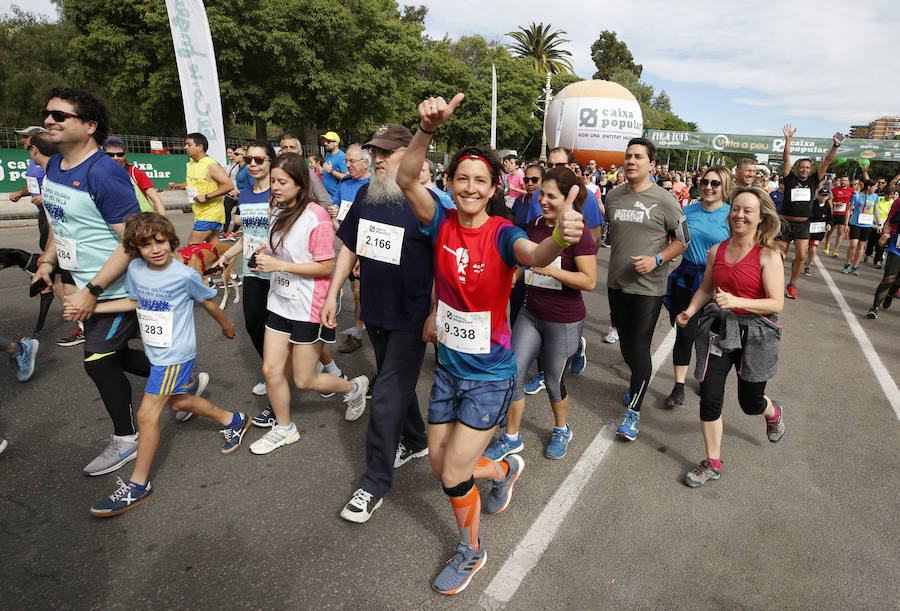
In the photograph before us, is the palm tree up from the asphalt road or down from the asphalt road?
up

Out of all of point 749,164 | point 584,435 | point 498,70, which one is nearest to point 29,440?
point 584,435

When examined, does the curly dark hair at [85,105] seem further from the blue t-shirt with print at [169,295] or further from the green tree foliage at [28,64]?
the green tree foliage at [28,64]

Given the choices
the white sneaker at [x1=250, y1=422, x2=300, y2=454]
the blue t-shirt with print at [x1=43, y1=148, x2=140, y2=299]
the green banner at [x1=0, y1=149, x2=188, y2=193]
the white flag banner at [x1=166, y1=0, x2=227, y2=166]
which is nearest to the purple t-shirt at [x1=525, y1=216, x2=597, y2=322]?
the white sneaker at [x1=250, y1=422, x2=300, y2=454]

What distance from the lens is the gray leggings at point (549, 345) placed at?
348 centimetres

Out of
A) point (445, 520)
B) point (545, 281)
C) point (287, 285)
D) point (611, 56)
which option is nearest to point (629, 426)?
point (545, 281)

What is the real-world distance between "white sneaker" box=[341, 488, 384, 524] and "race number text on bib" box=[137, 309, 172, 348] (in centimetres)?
138

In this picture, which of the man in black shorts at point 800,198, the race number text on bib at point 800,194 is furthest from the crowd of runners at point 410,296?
the race number text on bib at point 800,194

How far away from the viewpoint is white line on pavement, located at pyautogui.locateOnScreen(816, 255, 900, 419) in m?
4.88

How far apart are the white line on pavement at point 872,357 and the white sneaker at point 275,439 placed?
16.2 feet

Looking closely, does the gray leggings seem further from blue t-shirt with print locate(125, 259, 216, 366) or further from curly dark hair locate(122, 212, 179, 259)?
curly dark hair locate(122, 212, 179, 259)

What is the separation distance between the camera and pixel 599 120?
30.3 meters

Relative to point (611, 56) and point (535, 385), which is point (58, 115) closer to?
point (535, 385)

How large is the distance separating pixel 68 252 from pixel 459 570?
2859 millimetres

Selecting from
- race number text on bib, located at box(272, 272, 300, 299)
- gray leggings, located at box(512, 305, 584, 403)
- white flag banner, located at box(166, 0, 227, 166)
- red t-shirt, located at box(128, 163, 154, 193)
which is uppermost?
white flag banner, located at box(166, 0, 227, 166)
